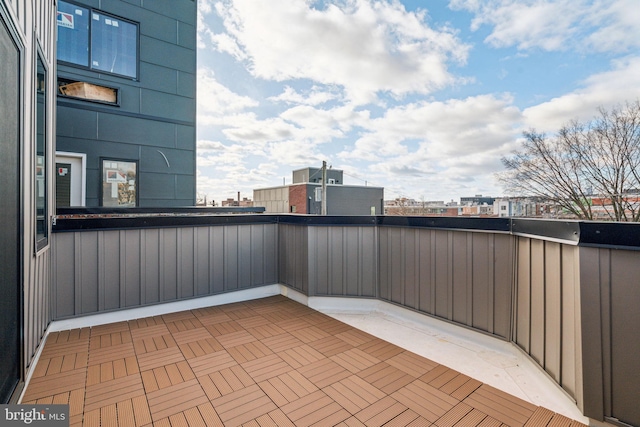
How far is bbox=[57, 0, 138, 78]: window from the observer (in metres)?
5.14

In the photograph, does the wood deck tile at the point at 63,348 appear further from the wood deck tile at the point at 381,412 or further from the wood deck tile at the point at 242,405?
the wood deck tile at the point at 381,412

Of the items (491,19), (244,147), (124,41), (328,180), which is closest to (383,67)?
(491,19)

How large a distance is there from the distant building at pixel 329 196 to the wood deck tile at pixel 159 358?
738 inches

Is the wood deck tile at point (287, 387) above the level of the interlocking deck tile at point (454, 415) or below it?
below

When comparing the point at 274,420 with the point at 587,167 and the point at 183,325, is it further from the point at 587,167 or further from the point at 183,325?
the point at 587,167

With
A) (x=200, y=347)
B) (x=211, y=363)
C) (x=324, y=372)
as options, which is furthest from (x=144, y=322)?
(x=324, y=372)

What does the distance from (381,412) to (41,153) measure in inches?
125

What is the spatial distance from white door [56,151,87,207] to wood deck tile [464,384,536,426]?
636cm

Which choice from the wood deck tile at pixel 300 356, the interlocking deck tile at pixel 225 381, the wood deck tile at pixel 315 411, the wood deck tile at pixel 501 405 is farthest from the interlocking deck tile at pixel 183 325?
the wood deck tile at pixel 501 405

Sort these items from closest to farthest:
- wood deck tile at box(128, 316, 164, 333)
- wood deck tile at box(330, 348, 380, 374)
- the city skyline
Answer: wood deck tile at box(330, 348, 380, 374), wood deck tile at box(128, 316, 164, 333), the city skyline

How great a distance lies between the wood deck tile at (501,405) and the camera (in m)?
1.61

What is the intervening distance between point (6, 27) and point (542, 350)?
348 centimetres

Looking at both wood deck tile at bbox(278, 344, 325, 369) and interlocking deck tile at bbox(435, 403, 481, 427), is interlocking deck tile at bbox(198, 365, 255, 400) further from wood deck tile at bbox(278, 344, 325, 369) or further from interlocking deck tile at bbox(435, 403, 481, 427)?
Result: interlocking deck tile at bbox(435, 403, 481, 427)

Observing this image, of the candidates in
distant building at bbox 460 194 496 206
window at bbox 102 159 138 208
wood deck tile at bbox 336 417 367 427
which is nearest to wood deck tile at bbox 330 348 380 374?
wood deck tile at bbox 336 417 367 427
